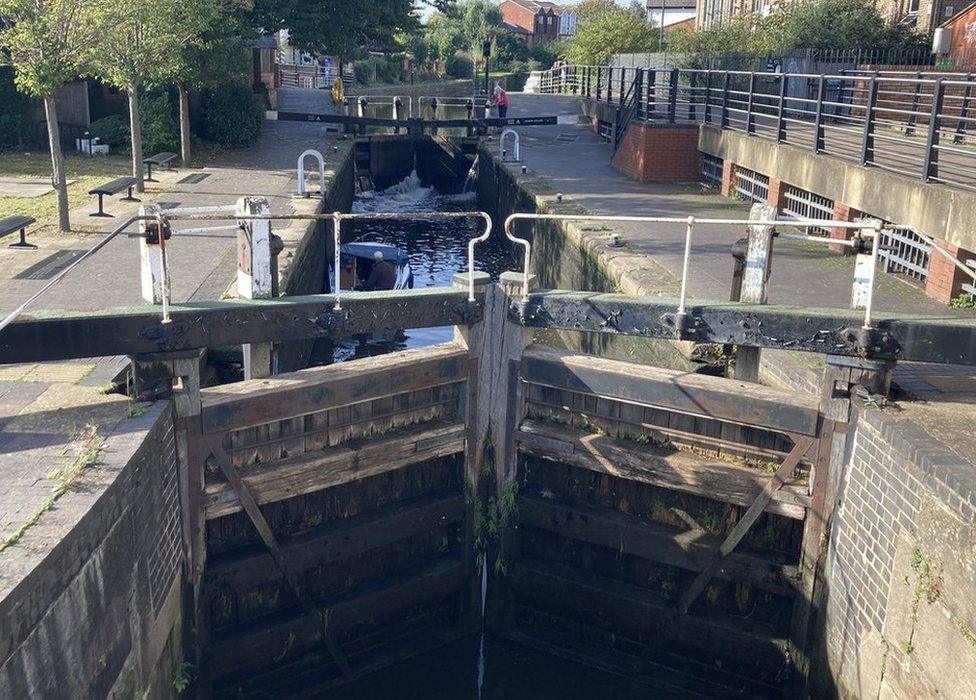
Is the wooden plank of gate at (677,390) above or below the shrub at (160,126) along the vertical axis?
below

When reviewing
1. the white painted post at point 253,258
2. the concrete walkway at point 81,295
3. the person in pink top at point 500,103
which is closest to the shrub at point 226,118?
the concrete walkway at point 81,295

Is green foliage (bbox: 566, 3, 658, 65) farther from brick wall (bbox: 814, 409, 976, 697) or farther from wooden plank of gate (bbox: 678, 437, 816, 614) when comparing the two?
brick wall (bbox: 814, 409, 976, 697)

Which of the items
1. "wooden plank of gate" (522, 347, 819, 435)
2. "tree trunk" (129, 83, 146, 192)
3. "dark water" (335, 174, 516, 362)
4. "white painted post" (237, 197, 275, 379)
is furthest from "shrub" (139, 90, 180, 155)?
"wooden plank of gate" (522, 347, 819, 435)

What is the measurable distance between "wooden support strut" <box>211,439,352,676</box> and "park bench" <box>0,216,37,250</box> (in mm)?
4750

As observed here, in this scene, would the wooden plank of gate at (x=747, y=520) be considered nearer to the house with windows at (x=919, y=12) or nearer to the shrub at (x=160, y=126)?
the shrub at (x=160, y=126)

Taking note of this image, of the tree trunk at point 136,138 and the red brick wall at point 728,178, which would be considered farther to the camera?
the red brick wall at point 728,178

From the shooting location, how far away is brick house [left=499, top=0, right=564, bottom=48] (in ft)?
347

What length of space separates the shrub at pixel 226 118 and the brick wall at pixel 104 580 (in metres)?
19.2

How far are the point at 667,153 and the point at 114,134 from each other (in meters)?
13.3

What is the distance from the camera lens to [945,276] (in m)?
9.77

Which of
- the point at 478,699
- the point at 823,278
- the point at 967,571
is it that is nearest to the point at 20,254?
the point at 478,699

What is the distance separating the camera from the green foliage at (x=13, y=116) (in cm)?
2298

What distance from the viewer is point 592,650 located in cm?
809

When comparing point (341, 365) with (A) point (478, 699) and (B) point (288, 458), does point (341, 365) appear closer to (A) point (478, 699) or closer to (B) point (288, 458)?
(B) point (288, 458)
